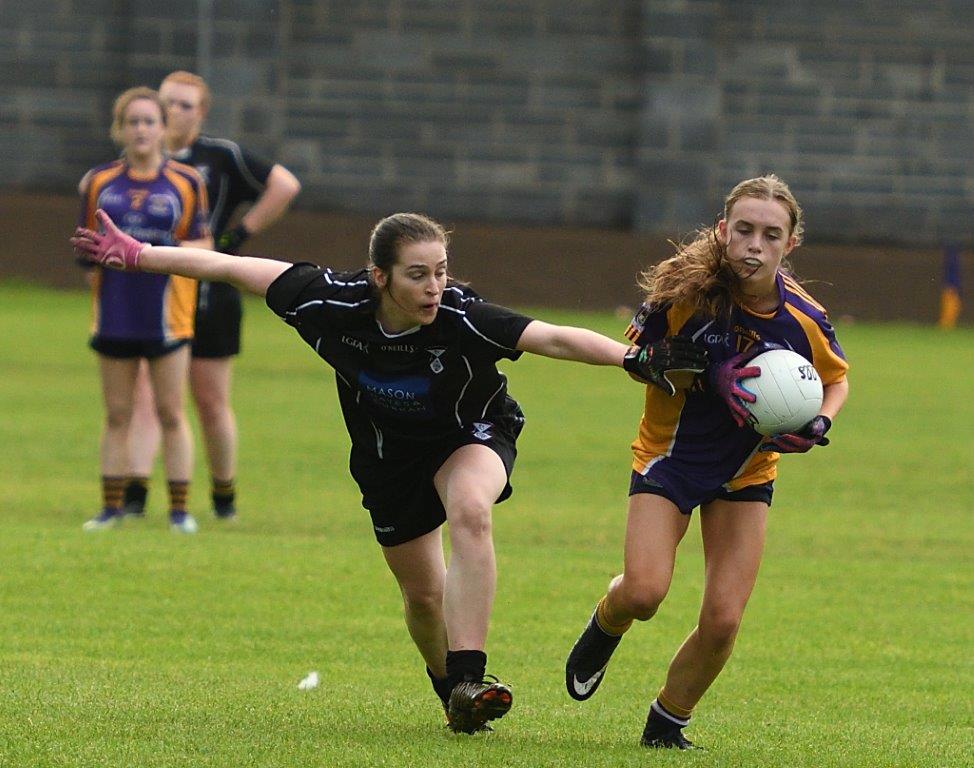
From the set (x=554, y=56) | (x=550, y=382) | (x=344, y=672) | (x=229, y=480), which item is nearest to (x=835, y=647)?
(x=344, y=672)

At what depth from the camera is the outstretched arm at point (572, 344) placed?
548cm

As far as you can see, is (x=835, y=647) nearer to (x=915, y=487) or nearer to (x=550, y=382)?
(x=915, y=487)

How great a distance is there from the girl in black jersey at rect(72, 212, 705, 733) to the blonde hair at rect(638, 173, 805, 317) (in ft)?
0.99

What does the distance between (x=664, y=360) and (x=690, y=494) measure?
1.85 feet

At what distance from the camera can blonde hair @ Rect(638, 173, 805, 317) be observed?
5777 mm

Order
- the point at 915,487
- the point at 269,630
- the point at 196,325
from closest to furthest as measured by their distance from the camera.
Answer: the point at 269,630 → the point at 196,325 → the point at 915,487

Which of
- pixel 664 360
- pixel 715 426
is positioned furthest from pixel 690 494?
pixel 664 360

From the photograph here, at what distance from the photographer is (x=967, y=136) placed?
27.4 meters

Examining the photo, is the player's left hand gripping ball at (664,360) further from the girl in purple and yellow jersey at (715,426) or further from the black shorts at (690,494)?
the black shorts at (690,494)

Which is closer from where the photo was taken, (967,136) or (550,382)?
(550,382)

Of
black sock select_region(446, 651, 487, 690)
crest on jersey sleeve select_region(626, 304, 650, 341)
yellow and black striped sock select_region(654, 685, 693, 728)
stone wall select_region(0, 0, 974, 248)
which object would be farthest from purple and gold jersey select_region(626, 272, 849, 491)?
stone wall select_region(0, 0, 974, 248)

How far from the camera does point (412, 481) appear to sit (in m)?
5.98

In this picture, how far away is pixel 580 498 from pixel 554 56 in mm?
15796

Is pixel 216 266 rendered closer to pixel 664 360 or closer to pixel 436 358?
pixel 436 358
